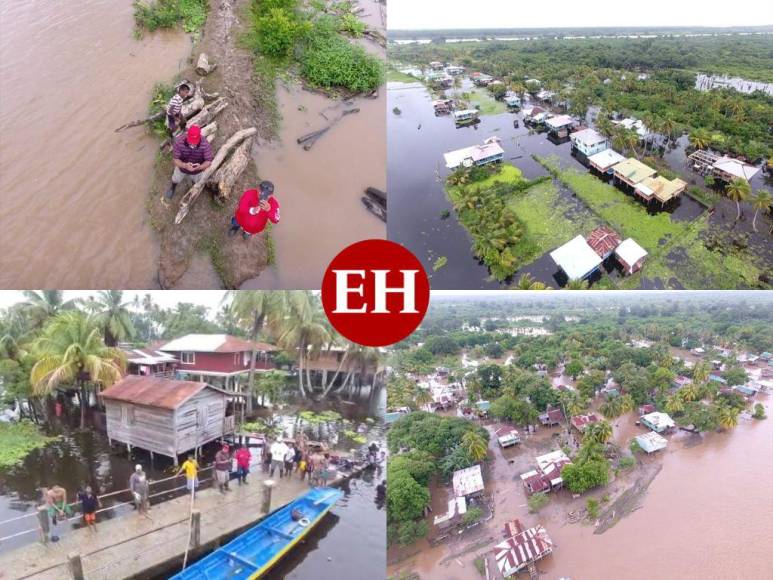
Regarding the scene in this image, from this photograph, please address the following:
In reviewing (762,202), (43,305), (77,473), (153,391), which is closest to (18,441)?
(77,473)

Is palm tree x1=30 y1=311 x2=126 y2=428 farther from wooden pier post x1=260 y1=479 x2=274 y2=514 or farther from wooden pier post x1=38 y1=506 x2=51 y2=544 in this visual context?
wooden pier post x1=260 y1=479 x2=274 y2=514

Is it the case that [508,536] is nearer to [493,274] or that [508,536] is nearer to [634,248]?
[493,274]

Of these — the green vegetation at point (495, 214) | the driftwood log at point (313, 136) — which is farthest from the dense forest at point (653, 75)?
the driftwood log at point (313, 136)

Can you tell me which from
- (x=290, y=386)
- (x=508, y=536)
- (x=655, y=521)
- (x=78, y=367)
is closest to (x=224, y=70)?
(x=78, y=367)

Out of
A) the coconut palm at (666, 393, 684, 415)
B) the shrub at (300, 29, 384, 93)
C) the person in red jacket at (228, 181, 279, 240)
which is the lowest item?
the coconut palm at (666, 393, 684, 415)

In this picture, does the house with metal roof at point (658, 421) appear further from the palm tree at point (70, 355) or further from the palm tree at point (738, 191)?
the palm tree at point (70, 355)

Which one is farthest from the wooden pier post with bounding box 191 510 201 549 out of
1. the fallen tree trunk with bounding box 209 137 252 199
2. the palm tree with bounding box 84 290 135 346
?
the fallen tree trunk with bounding box 209 137 252 199

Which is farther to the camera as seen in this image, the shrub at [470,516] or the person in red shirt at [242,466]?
the shrub at [470,516]
